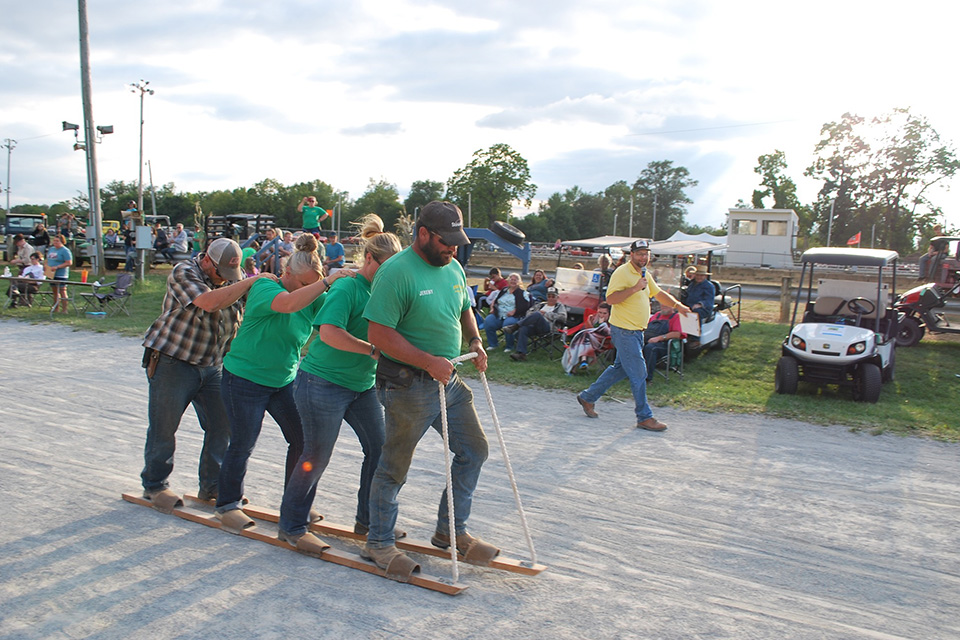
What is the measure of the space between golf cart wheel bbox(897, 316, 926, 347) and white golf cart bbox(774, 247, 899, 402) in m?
2.91

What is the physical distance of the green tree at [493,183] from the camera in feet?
195

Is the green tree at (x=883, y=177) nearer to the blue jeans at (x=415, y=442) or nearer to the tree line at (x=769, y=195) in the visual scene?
the tree line at (x=769, y=195)

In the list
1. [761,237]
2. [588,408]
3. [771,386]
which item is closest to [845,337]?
[771,386]

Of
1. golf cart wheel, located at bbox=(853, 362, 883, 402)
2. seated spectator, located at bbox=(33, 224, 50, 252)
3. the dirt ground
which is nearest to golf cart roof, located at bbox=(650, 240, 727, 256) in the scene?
golf cart wheel, located at bbox=(853, 362, 883, 402)

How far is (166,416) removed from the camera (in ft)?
15.9

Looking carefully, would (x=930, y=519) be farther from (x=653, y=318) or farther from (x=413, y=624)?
(x=653, y=318)

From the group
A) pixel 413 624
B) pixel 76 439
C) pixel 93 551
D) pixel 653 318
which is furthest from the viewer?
pixel 653 318

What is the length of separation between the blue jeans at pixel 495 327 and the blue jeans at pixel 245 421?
308 inches

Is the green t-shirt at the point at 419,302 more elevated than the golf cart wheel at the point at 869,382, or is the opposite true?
the green t-shirt at the point at 419,302

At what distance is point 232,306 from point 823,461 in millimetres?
5237

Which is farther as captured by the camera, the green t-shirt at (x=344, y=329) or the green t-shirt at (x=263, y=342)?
the green t-shirt at (x=263, y=342)

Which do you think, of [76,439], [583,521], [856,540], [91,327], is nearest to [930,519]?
[856,540]

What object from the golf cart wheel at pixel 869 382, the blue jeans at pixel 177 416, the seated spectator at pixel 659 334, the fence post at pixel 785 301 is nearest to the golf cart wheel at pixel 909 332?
the fence post at pixel 785 301

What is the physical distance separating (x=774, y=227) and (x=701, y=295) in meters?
30.1
